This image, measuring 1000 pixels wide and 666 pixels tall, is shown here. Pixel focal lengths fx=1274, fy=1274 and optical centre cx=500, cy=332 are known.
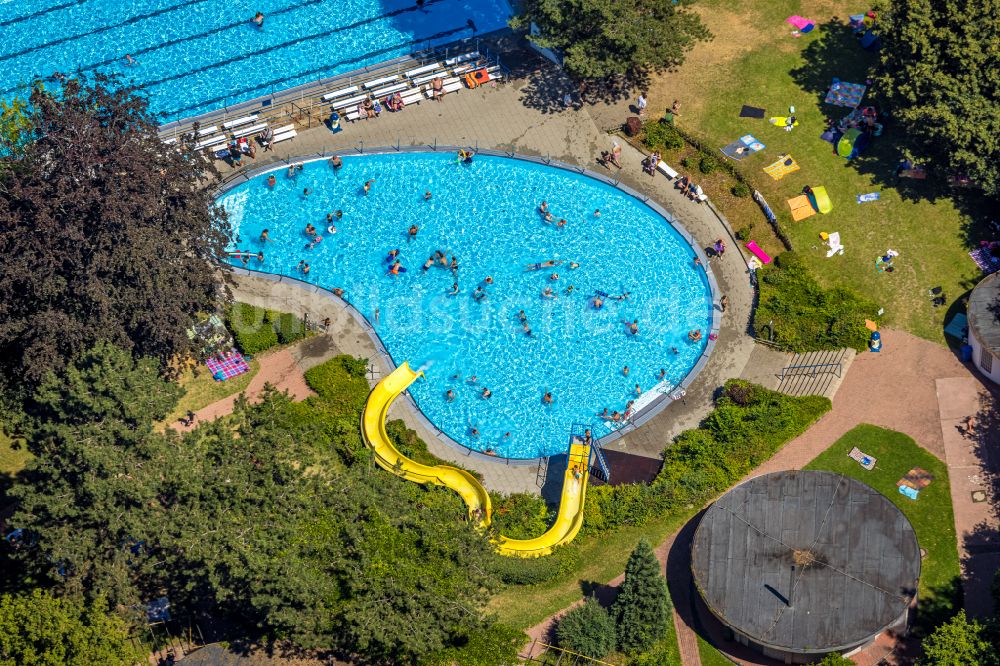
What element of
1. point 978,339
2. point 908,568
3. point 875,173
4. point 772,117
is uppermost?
point 772,117

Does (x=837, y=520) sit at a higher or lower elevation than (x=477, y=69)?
lower

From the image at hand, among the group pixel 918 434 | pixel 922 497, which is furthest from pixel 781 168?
pixel 922 497

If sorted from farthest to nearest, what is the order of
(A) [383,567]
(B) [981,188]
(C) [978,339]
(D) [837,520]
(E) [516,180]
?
(E) [516,180] → (B) [981,188] → (C) [978,339] → (D) [837,520] → (A) [383,567]

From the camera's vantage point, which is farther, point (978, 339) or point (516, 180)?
point (516, 180)

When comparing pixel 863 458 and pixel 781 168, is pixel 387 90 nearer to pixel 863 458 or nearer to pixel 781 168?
pixel 781 168

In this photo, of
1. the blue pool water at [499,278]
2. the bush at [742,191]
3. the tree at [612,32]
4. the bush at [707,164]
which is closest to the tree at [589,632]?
the blue pool water at [499,278]

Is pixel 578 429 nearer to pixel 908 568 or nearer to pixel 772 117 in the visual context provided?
pixel 908 568

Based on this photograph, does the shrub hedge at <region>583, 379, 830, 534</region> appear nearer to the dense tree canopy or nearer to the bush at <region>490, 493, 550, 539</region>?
the bush at <region>490, 493, 550, 539</region>

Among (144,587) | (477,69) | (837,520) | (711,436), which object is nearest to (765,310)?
(711,436)
